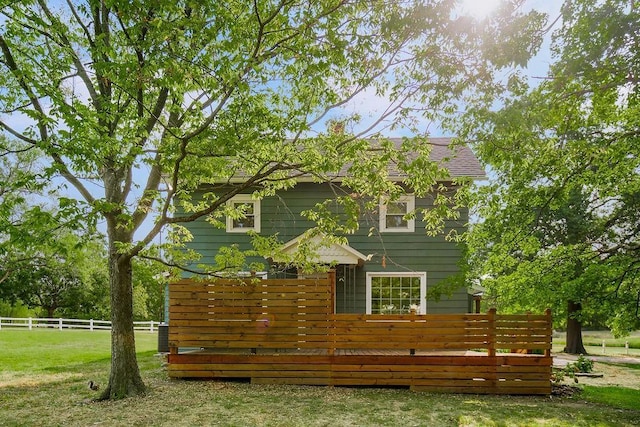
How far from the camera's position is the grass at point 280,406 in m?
6.59

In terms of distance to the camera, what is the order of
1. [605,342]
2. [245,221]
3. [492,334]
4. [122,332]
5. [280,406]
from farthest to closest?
1. [605,342]
2. [245,221]
3. [492,334]
4. [122,332]
5. [280,406]

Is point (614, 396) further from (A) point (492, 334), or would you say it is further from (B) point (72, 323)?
(B) point (72, 323)

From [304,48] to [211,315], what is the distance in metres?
5.28

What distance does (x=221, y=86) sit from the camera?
20.2ft

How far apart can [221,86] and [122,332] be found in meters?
4.50

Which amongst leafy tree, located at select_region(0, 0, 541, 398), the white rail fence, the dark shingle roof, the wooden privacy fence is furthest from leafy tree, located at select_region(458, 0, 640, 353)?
the white rail fence

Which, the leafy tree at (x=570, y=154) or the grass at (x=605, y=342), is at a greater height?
the leafy tree at (x=570, y=154)

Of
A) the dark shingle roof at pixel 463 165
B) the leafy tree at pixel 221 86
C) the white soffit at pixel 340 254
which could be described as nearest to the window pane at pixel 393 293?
the white soffit at pixel 340 254

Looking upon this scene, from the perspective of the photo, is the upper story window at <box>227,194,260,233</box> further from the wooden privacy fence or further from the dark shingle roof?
the dark shingle roof

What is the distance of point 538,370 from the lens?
8.84 metres

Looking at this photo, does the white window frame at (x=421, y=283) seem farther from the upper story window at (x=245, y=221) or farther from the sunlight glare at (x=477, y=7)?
the sunlight glare at (x=477, y=7)

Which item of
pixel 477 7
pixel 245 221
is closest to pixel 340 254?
pixel 245 221

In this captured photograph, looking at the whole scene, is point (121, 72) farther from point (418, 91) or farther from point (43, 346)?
point (43, 346)

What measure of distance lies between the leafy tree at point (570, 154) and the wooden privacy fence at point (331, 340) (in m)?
1.48
